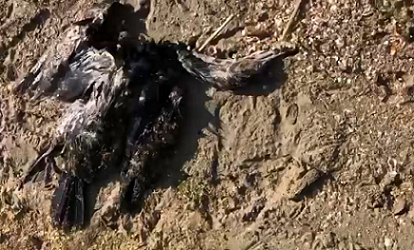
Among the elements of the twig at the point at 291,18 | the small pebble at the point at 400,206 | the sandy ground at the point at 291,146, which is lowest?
the small pebble at the point at 400,206

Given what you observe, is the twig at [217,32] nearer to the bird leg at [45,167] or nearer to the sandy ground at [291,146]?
the sandy ground at [291,146]

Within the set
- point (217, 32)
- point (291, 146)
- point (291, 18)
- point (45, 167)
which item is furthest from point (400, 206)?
point (45, 167)

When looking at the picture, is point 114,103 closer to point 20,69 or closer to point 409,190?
point 20,69

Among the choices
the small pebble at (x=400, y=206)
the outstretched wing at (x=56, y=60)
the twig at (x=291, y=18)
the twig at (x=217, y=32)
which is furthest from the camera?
the outstretched wing at (x=56, y=60)

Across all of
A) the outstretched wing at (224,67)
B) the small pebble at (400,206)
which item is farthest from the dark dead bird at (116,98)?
the small pebble at (400,206)

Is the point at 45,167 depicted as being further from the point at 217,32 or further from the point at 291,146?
the point at 291,146
